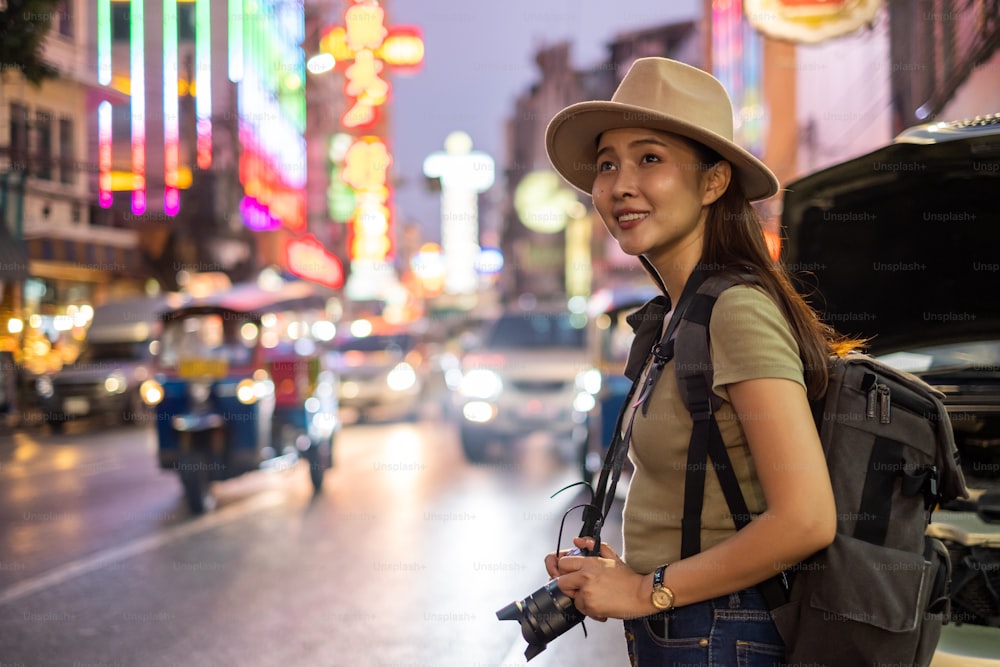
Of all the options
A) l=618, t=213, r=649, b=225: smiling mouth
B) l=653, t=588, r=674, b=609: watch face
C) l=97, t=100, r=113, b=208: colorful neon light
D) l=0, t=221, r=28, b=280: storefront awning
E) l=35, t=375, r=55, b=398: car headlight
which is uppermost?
l=97, t=100, r=113, b=208: colorful neon light

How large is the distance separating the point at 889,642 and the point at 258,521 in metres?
7.58

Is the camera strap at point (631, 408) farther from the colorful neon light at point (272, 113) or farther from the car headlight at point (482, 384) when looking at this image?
the colorful neon light at point (272, 113)

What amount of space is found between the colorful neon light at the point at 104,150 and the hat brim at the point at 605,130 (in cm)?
2216

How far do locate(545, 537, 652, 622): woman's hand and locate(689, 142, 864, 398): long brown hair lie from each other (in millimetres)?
471

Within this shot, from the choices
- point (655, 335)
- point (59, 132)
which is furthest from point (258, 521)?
point (59, 132)

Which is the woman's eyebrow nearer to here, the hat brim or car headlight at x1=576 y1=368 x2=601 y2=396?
the hat brim

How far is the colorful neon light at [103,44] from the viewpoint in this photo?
22531 mm

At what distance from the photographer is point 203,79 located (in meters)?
30.2

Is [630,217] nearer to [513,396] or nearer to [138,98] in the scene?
[513,396]

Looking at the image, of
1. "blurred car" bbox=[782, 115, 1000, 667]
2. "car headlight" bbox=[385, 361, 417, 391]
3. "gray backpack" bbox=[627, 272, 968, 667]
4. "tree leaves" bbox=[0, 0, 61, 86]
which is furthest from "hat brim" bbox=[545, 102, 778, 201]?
"car headlight" bbox=[385, 361, 417, 391]

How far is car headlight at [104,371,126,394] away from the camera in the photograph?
57.7 ft

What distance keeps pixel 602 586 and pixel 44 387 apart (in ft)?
59.5

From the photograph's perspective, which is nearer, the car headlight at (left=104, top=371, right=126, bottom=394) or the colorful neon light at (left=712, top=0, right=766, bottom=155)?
the car headlight at (left=104, top=371, right=126, bottom=394)

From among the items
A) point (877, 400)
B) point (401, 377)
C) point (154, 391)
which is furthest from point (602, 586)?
point (401, 377)
